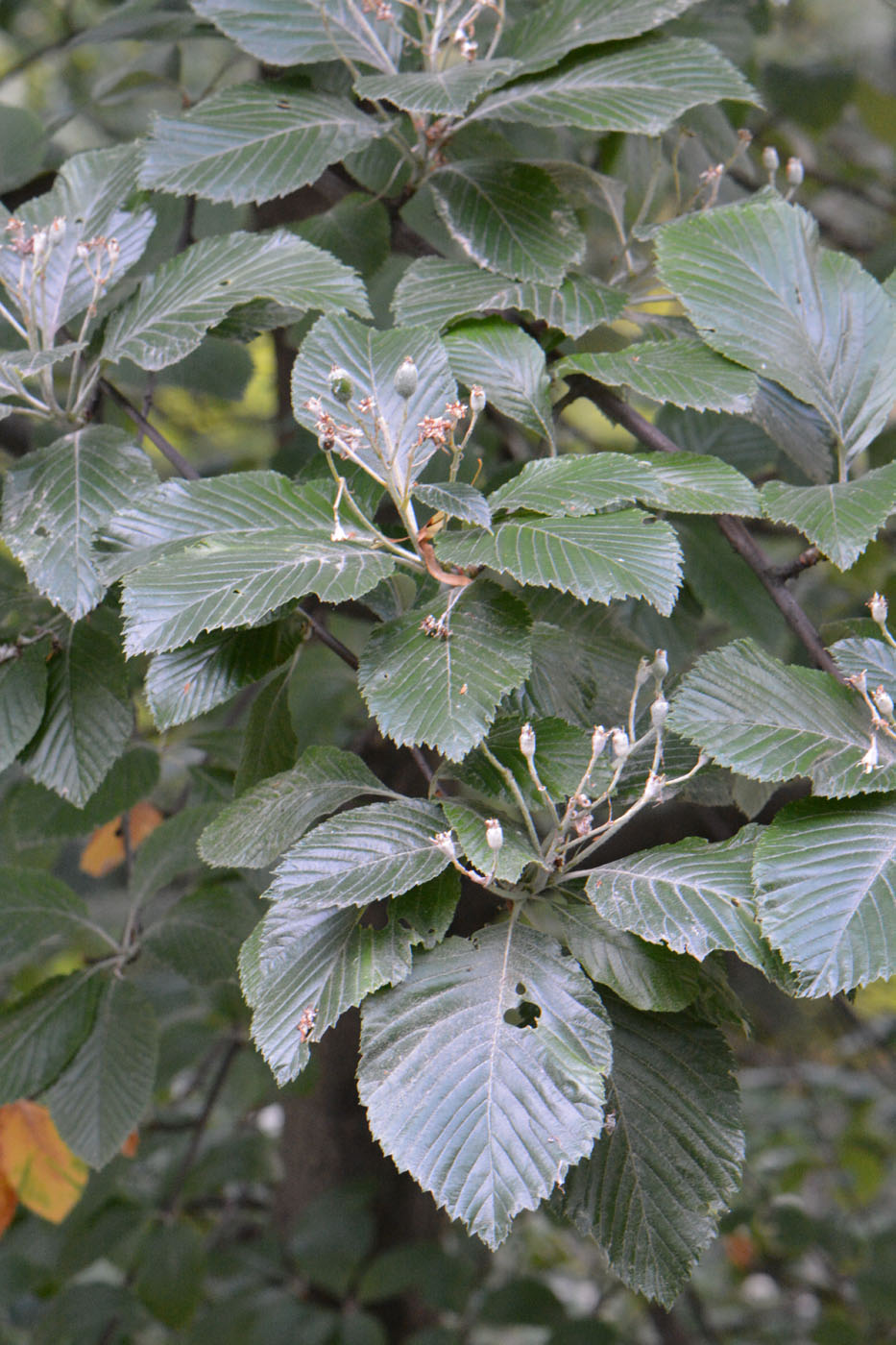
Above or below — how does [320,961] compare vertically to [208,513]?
below

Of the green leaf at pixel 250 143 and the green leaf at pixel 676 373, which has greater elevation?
the green leaf at pixel 250 143

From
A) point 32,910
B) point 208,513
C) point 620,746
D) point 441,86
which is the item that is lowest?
point 32,910

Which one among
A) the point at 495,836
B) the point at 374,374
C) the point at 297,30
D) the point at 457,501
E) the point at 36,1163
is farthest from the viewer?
the point at 36,1163

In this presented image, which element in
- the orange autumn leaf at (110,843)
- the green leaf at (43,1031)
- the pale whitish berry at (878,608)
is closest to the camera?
the pale whitish berry at (878,608)

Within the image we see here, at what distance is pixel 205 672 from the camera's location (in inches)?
31.2

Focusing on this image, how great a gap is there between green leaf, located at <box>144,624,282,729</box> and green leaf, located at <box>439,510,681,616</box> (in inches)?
6.9

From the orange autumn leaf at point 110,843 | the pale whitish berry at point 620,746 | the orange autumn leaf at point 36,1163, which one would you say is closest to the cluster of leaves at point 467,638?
the pale whitish berry at point 620,746

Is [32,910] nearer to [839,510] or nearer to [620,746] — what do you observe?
[620,746]

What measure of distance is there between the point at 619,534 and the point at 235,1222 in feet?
6.07

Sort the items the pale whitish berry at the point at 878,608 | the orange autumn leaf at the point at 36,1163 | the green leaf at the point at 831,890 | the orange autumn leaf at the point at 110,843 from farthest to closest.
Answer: the orange autumn leaf at the point at 110,843
the orange autumn leaf at the point at 36,1163
the pale whitish berry at the point at 878,608
the green leaf at the point at 831,890

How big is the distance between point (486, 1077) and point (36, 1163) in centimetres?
92

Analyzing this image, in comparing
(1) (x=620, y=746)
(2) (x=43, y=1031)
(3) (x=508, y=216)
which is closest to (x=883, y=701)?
(1) (x=620, y=746)

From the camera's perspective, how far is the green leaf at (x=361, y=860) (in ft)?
2.08

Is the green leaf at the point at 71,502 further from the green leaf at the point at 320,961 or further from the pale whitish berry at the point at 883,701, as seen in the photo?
the pale whitish berry at the point at 883,701
